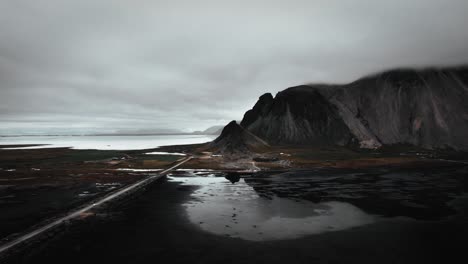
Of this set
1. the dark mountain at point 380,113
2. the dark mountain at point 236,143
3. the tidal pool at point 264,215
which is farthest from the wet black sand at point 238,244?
the dark mountain at point 380,113

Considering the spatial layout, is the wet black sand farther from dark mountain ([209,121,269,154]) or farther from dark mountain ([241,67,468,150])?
dark mountain ([241,67,468,150])

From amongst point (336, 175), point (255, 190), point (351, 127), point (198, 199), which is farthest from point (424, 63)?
point (198, 199)

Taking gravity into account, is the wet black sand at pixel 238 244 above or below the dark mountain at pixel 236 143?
below

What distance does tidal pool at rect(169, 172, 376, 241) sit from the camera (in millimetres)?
30609

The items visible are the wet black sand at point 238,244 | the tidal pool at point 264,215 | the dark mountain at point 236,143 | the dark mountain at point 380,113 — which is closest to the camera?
the wet black sand at point 238,244

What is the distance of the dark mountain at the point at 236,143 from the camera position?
122m

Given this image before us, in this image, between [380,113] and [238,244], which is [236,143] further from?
[238,244]

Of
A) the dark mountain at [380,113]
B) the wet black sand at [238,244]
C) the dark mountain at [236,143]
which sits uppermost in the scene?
the dark mountain at [380,113]

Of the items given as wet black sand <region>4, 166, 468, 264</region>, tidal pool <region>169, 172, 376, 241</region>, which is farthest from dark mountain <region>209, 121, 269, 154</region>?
wet black sand <region>4, 166, 468, 264</region>

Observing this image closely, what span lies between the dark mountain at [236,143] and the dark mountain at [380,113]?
34847 mm

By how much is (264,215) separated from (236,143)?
297ft

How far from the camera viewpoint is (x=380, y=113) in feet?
573

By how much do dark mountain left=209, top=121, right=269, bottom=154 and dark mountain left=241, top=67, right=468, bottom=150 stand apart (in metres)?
34.8

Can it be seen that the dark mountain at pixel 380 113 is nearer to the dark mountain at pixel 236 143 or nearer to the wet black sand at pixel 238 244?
the dark mountain at pixel 236 143
